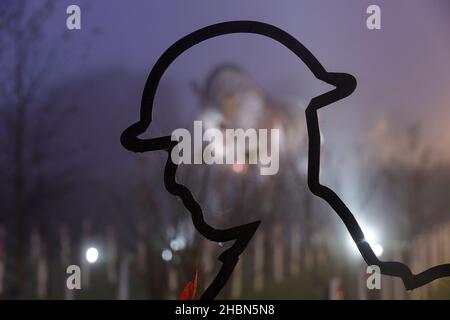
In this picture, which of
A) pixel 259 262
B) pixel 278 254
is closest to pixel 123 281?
pixel 259 262

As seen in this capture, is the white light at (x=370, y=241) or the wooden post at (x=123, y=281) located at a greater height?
the white light at (x=370, y=241)

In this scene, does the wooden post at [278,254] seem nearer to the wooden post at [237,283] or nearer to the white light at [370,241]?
the wooden post at [237,283]

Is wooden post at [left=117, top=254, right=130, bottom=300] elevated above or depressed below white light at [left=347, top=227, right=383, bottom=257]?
below

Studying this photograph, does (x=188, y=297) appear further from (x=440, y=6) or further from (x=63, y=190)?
(x=440, y=6)

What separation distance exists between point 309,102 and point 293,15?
1.40 ft

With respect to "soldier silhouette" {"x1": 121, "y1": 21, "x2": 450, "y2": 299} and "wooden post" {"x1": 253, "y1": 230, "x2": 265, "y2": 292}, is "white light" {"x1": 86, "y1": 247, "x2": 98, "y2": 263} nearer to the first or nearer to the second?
"soldier silhouette" {"x1": 121, "y1": 21, "x2": 450, "y2": 299}

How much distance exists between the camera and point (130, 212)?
3.23m

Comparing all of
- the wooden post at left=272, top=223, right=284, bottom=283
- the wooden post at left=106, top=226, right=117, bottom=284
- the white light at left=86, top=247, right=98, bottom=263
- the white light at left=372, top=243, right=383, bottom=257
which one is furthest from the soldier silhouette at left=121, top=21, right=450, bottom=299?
Answer: the white light at left=86, top=247, right=98, bottom=263

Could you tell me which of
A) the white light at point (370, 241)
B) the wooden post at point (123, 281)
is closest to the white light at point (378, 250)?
the white light at point (370, 241)

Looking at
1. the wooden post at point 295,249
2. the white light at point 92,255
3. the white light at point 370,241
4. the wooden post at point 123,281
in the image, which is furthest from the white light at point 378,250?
the white light at point 92,255

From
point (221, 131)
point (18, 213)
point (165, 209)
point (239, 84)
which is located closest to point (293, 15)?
point (239, 84)

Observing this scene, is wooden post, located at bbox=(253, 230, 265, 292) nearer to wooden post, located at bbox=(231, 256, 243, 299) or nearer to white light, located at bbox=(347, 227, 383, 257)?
wooden post, located at bbox=(231, 256, 243, 299)

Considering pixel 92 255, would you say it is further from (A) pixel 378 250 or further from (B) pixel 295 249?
(A) pixel 378 250

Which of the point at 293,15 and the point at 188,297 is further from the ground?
the point at 293,15
